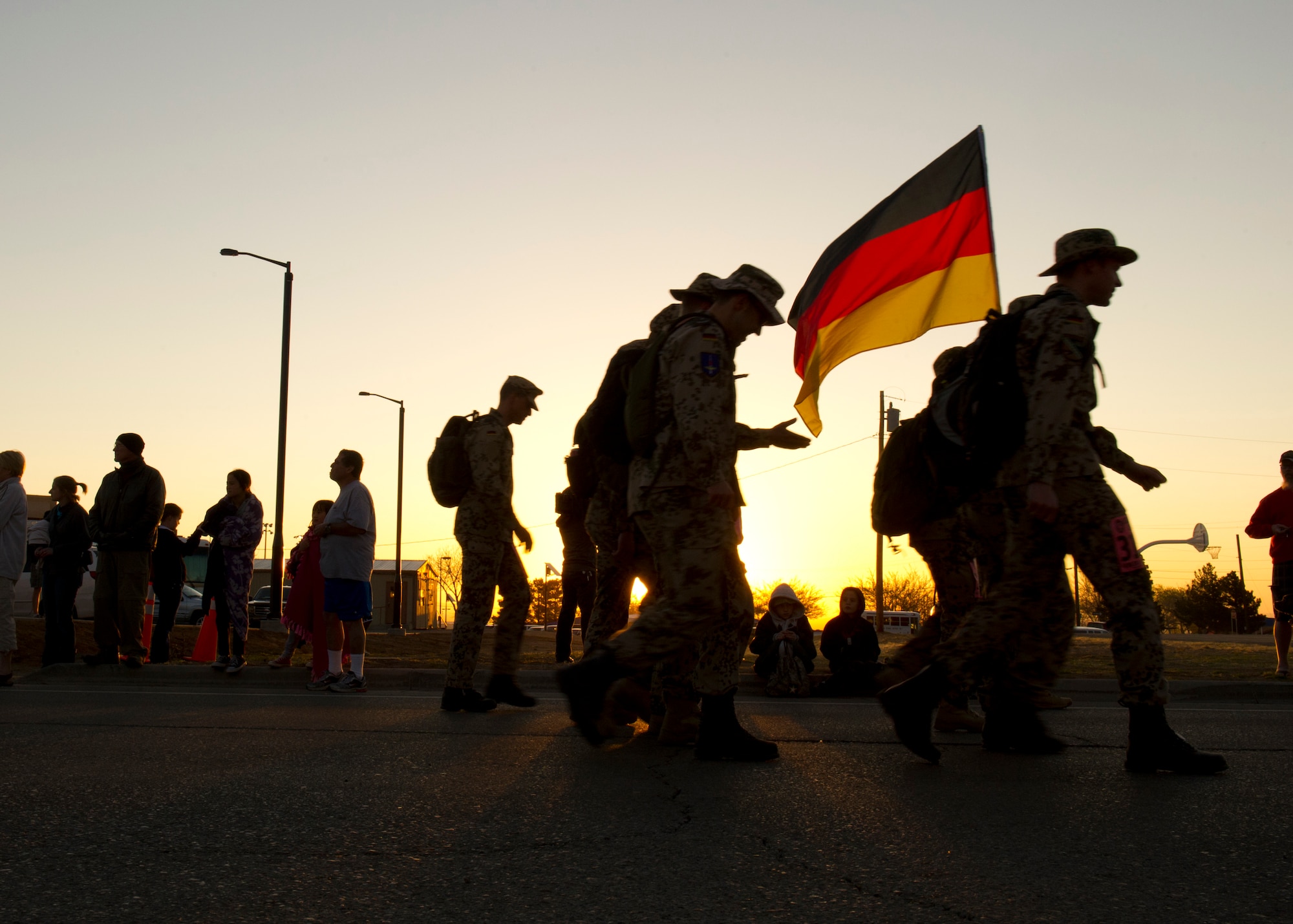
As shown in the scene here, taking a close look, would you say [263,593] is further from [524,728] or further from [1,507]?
[524,728]

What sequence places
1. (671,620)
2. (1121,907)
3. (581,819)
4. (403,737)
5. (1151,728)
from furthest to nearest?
(403,737)
(671,620)
(1151,728)
(581,819)
(1121,907)

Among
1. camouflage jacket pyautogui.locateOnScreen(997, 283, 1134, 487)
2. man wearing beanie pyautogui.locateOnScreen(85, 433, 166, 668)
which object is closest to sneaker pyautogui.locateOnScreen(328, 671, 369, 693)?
man wearing beanie pyautogui.locateOnScreen(85, 433, 166, 668)

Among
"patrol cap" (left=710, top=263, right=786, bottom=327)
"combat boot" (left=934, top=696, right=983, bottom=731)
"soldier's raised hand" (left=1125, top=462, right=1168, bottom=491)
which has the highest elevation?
"patrol cap" (left=710, top=263, right=786, bottom=327)

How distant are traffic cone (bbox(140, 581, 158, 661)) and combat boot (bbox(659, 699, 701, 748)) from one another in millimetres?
7555

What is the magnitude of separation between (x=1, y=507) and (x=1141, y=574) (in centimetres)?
774

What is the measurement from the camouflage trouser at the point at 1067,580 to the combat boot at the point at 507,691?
2919 millimetres

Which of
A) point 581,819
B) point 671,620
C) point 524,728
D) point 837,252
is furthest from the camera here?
point 837,252

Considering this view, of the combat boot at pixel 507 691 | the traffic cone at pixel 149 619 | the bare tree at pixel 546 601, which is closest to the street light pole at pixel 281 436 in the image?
the traffic cone at pixel 149 619

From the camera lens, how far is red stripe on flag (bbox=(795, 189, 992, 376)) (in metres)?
8.44

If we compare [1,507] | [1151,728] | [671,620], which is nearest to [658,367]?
[671,620]

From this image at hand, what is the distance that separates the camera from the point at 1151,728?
4.19 meters

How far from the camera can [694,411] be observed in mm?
4484

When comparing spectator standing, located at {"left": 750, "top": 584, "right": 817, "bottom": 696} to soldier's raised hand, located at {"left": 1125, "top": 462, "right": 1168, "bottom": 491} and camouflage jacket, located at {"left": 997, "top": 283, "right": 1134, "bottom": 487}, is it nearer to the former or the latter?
soldier's raised hand, located at {"left": 1125, "top": 462, "right": 1168, "bottom": 491}

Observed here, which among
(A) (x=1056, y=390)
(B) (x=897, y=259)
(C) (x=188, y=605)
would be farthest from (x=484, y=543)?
(C) (x=188, y=605)
